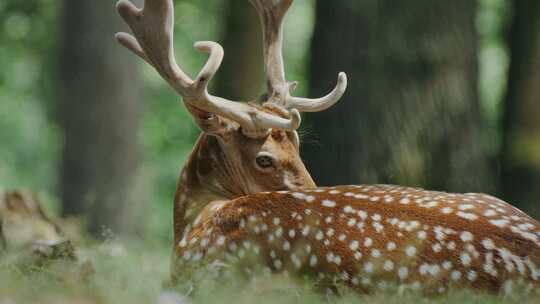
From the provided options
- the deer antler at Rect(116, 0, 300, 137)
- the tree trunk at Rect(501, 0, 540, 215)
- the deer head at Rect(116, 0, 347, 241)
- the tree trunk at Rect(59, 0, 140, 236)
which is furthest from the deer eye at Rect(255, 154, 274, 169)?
the tree trunk at Rect(59, 0, 140, 236)

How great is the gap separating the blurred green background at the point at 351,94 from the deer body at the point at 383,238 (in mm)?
2067

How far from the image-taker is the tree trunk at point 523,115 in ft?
28.8

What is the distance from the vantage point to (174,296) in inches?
150

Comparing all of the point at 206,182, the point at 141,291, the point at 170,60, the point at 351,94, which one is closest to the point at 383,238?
the point at 141,291

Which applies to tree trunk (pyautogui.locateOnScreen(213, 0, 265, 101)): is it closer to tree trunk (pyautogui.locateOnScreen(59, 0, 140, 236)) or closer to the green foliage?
tree trunk (pyautogui.locateOnScreen(59, 0, 140, 236))

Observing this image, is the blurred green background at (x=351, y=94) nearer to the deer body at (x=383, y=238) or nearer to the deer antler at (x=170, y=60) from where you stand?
Result: the deer antler at (x=170, y=60)

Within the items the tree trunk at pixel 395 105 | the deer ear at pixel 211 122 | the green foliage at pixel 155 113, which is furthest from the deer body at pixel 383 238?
the green foliage at pixel 155 113

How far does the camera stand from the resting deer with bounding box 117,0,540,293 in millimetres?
4375

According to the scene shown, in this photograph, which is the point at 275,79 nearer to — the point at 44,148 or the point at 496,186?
the point at 496,186

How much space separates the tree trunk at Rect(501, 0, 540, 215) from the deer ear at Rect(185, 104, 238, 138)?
389 centimetres

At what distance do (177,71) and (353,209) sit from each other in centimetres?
141

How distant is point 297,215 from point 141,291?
1.02 metres

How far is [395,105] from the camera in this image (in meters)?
7.07

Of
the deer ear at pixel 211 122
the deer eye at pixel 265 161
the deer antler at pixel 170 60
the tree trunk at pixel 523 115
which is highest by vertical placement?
the deer antler at pixel 170 60
